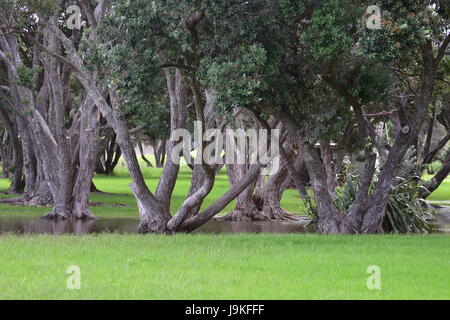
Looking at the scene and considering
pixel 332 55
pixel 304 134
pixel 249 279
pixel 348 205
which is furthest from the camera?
pixel 348 205

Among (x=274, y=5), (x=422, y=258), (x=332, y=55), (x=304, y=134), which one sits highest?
(x=274, y=5)

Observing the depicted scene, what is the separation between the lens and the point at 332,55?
1791 cm

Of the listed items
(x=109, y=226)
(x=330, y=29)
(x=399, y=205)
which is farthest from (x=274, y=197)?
(x=330, y=29)

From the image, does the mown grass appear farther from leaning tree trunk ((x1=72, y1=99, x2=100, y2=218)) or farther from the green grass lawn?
leaning tree trunk ((x1=72, y1=99, x2=100, y2=218))

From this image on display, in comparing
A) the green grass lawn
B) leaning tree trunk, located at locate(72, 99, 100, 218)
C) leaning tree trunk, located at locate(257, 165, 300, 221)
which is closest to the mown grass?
the green grass lawn

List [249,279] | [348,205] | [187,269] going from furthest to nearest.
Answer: [348,205] → [187,269] → [249,279]

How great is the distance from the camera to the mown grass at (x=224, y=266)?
37.7 ft

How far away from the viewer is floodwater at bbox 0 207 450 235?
24703mm

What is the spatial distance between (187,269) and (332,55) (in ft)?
21.7

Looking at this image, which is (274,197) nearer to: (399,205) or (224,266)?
(399,205)

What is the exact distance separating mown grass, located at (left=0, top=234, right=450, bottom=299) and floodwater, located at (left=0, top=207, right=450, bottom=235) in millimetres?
5216

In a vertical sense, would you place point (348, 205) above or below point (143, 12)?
below
